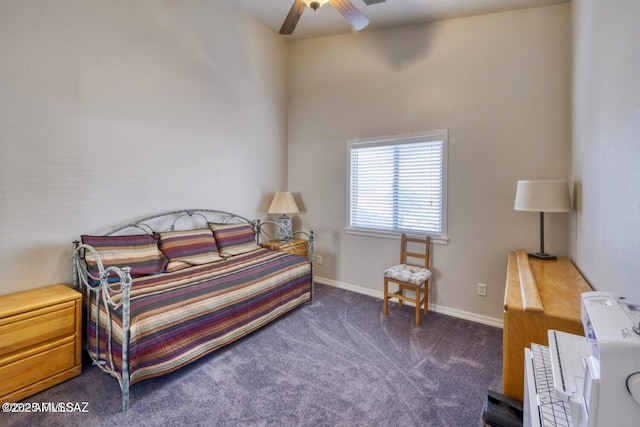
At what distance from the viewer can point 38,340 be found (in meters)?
1.87

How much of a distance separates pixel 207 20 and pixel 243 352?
137 inches

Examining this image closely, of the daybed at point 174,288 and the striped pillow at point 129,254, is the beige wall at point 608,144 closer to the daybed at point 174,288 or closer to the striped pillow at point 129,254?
the daybed at point 174,288

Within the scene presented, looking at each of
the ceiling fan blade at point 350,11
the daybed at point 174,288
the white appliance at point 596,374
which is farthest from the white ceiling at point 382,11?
the white appliance at point 596,374

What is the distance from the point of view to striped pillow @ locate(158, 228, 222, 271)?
2805 mm

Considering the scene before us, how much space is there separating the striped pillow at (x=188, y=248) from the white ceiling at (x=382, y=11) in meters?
Result: 2.73

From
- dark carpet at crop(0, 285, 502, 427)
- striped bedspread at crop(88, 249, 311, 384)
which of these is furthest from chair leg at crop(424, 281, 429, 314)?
striped bedspread at crop(88, 249, 311, 384)

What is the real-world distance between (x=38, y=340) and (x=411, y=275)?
116 inches

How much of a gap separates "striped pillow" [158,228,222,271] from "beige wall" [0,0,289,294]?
348 mm

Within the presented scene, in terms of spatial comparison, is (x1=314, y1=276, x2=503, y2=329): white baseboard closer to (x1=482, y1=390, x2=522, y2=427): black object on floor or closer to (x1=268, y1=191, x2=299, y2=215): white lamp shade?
(x1=268, y1=191, x2=299, y2=215): white lamp shade

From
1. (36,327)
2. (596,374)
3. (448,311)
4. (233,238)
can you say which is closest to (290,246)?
(233,238)

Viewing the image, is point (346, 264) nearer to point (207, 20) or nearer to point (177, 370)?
point (177, 370)

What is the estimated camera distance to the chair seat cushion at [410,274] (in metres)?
2.93

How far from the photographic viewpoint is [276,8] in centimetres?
348

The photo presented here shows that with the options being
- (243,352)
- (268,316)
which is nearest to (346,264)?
(268,316)
